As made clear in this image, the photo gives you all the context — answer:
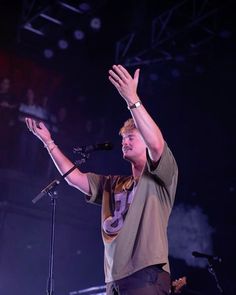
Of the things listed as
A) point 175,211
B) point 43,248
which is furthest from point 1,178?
point 175,211

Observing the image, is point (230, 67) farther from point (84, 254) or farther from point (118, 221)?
Answer: point (118, 221)

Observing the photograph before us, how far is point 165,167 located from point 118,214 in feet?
1.44

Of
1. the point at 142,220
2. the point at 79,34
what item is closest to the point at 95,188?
the point at 142,220

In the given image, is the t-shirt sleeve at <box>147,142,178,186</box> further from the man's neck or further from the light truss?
the light truss

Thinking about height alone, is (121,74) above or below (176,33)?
below

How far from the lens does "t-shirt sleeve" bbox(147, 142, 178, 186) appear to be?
243cm

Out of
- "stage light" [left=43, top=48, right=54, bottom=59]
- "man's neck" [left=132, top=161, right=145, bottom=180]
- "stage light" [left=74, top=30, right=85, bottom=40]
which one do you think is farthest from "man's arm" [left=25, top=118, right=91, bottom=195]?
"stage light" [left=74, top=30, right=85, bottom=40]

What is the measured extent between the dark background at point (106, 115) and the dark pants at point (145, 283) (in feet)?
17.1

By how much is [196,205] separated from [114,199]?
5.28 m

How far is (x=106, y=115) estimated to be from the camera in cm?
905

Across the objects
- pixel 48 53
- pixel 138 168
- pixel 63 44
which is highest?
pixel 63 44

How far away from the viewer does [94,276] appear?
27.2 feet

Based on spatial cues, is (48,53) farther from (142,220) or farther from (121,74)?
(142,220)

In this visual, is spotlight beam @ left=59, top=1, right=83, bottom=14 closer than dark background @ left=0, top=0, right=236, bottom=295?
Yes
